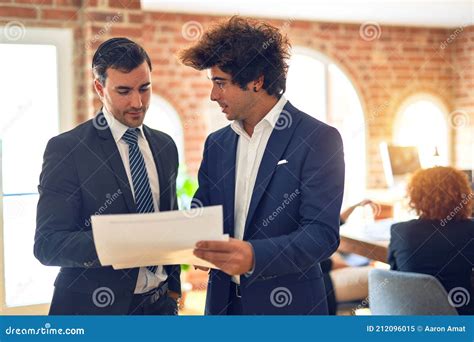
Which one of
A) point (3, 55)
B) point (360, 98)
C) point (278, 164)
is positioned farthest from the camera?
point (360, 98)

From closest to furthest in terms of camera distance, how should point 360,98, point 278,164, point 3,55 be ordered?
1. point 278,164
2. point 3,55
3. point 360,98

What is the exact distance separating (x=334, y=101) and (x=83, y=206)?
348 cm

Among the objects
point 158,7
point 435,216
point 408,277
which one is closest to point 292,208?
point 408,277

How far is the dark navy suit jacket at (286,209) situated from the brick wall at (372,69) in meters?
1.53

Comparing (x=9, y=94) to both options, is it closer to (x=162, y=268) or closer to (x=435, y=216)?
(x=162, y=268)

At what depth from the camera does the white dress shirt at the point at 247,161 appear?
129 centimetres

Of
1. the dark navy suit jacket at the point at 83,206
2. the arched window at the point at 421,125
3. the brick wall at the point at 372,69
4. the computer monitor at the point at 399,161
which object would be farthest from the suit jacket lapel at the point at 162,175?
the arched window at the point at 421,125

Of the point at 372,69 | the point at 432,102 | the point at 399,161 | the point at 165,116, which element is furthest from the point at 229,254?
the point at 372,69

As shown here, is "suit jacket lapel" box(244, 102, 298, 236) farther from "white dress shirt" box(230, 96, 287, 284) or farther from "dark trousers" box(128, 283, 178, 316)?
"dark trousers" box(128, 283, 178, 316)

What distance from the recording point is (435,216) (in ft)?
6.06

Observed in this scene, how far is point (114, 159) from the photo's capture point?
1311mm

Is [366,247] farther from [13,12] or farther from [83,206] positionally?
[13,12]

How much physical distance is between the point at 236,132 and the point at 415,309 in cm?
77

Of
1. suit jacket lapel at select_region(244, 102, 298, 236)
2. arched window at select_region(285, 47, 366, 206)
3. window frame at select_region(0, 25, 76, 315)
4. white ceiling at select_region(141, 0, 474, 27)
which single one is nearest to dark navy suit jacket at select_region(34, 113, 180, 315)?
suit jacket lapel at select_region(244, 102, 298, 236)
